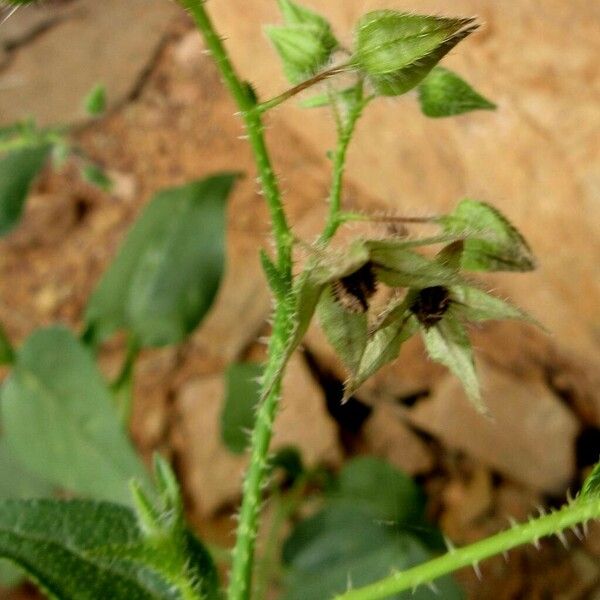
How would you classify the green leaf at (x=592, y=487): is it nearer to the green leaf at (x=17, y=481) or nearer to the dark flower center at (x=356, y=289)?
the dark flower center at (x=356, y=289)

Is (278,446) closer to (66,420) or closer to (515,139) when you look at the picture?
(66,420)

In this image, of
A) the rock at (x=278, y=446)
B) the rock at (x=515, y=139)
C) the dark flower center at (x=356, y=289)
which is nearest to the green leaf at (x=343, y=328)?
the dark flower center at (x=356, y=289)

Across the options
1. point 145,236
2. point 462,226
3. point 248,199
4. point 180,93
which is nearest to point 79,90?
point 180,93

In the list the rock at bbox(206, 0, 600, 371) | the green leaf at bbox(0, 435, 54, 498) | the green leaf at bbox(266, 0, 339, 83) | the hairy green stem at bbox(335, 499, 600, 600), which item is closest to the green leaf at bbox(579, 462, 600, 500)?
the hairy green stem at bbox(335, 499, 600, 600)

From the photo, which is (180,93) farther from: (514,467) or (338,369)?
(514,467)

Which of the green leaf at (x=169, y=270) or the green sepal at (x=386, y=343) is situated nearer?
the green sepal at (x=386, y=343)

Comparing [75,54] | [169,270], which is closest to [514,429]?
[169,270]
